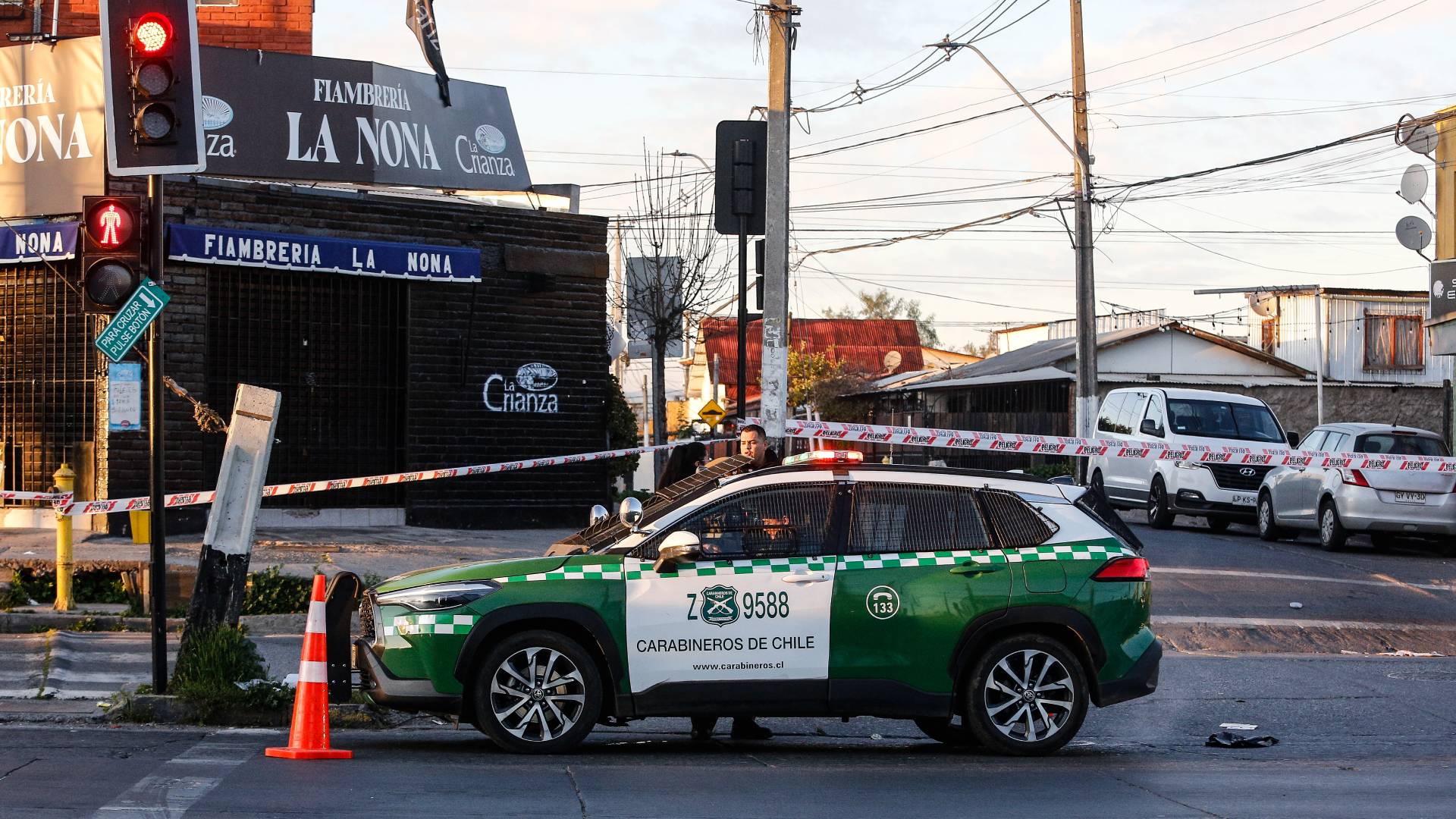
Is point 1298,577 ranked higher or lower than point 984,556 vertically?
lower

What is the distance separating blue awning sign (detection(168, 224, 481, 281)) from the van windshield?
34.8 ft

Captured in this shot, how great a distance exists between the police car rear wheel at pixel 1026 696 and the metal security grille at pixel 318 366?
12.6 meters

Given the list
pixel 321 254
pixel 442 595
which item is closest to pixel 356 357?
pixel 321 254

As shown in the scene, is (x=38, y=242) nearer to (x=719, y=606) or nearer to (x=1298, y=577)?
(x=719, y=606)

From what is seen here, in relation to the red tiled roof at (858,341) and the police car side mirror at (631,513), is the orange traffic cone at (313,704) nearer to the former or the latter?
the police car side mirror at (631,513)

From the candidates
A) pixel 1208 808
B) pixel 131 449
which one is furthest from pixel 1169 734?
pixel 131 449

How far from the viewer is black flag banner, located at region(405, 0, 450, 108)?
64.8 ft

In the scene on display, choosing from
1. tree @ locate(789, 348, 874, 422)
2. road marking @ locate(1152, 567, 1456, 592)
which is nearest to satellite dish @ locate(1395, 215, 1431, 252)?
road marking @ locate(1152, 567, 1456, 592)

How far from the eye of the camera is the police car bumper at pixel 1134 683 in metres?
8.03

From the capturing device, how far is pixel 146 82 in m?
8.49

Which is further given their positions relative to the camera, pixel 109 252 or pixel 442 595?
pixel 109 252

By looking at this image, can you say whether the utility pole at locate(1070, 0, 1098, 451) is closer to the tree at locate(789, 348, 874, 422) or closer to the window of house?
the window of house

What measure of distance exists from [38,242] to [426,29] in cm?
565

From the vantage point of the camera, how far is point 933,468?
8281 mm
